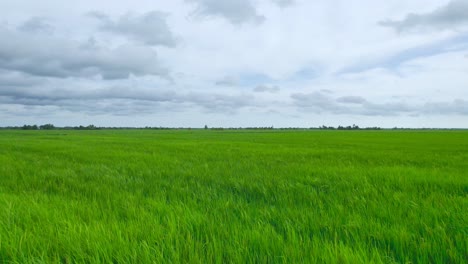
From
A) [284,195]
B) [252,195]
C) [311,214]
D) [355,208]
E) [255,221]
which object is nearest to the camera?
[255,221]

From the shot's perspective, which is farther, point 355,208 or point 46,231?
point 355,208

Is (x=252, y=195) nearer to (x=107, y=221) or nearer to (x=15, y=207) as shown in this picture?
(x=107, y=221)

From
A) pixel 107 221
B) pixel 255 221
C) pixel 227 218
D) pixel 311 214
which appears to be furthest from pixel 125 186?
pixel 311 214

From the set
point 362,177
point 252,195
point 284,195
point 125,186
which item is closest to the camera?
point 284,195

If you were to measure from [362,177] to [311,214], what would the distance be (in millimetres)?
3520

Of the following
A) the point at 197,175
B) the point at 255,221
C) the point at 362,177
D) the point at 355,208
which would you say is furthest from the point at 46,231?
the point at 362,177

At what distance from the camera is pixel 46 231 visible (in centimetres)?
289

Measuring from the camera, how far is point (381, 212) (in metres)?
3.54

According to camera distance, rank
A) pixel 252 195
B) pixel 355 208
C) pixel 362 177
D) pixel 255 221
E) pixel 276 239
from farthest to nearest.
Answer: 1. pixel 362 177
2. pixel 252 195
3. pixel 355 208
4. pixel 255 221
5. pixel 276 239

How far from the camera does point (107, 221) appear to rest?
330 cm

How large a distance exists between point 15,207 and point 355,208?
4670 millimetres

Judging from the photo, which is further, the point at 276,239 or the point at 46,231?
the point at 46,231

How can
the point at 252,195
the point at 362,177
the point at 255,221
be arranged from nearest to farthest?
the point at 255,221
the point at 252,195
the point at 362,177

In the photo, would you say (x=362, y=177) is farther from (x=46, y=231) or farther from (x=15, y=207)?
(x=15, y=207)
